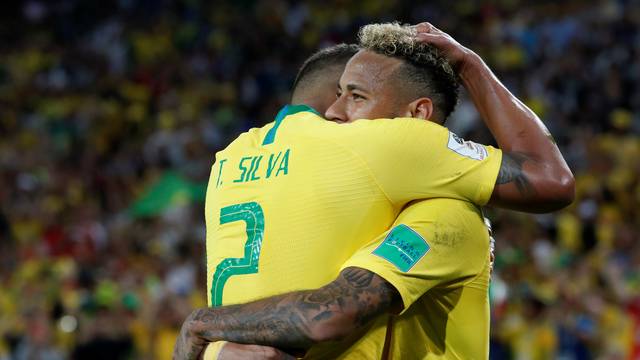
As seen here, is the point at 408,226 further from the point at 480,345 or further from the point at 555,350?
the point at 555,350

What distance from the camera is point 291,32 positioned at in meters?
16.4

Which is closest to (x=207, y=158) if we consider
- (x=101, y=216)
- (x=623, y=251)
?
(x=101, y=216)

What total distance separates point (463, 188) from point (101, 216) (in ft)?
36.1

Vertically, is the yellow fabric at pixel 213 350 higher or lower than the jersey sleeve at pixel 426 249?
lower

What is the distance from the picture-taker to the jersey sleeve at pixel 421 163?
2.69m

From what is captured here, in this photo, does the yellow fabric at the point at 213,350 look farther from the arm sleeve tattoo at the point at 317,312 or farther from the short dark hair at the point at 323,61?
the short dark hair at the point at 323,61

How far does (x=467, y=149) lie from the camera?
2.76 meters

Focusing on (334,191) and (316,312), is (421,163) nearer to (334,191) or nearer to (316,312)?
(334,191)

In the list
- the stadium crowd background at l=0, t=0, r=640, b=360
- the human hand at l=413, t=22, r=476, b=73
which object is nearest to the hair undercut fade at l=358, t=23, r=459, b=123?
the human hand at l=413, t=22, r=476, b=73

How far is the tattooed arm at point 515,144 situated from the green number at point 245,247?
0.64 m

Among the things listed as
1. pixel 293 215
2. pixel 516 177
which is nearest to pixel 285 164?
pixel 293 215

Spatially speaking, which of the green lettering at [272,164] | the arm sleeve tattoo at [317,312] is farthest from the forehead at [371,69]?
the arm sleeve tattoo at [317,312]

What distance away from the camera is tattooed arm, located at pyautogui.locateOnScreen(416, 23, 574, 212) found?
8.98ft

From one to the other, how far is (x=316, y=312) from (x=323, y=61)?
1.05 meters
